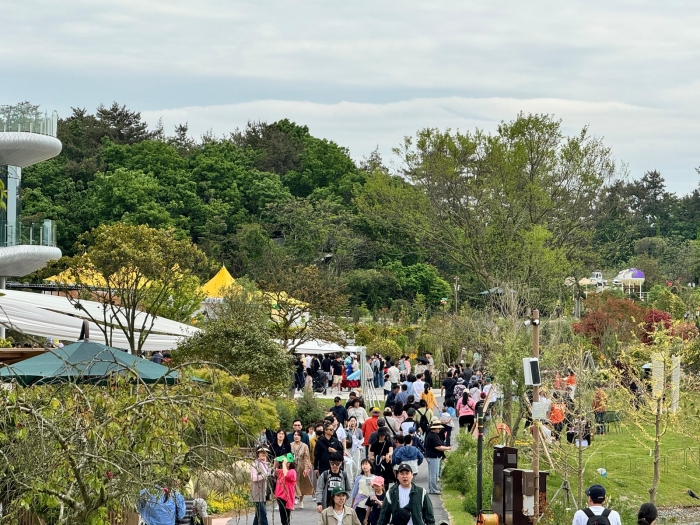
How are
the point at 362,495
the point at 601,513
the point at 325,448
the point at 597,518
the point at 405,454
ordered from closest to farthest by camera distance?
the point at 597,518 < the point at 601,513 < the point at 362,495 < the point at 405,454 < the point at 325,448

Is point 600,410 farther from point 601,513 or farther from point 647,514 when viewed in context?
point 601,513

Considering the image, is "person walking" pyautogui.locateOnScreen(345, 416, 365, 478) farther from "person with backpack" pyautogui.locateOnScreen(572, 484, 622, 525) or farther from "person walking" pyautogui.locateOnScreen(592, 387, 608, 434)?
"person with backpack" pyautogui.locateOnScreen(572, 484, 622, 525)

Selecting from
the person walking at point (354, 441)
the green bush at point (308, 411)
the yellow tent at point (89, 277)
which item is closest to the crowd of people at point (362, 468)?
the person walking at point (354, 441)

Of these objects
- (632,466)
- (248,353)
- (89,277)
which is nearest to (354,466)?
(248,353)

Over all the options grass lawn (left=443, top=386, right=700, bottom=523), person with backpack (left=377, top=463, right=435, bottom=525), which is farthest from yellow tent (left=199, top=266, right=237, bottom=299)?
person with backpack (left=377, top=463, right=435, bottom=525)

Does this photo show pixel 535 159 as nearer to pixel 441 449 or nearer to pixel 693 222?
pixel 441 449

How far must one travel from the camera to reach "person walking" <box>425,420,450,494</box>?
18.6m

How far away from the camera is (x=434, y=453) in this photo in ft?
61.5

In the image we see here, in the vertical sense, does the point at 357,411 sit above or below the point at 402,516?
below

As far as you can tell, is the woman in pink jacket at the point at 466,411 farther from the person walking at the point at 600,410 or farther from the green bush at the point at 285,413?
the green bush at the point at 285,413

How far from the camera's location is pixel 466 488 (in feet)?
62.7

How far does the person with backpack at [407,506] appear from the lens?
11023mm

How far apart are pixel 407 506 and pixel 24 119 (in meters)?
26.3

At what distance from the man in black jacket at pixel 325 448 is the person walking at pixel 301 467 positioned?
36 centimetres
